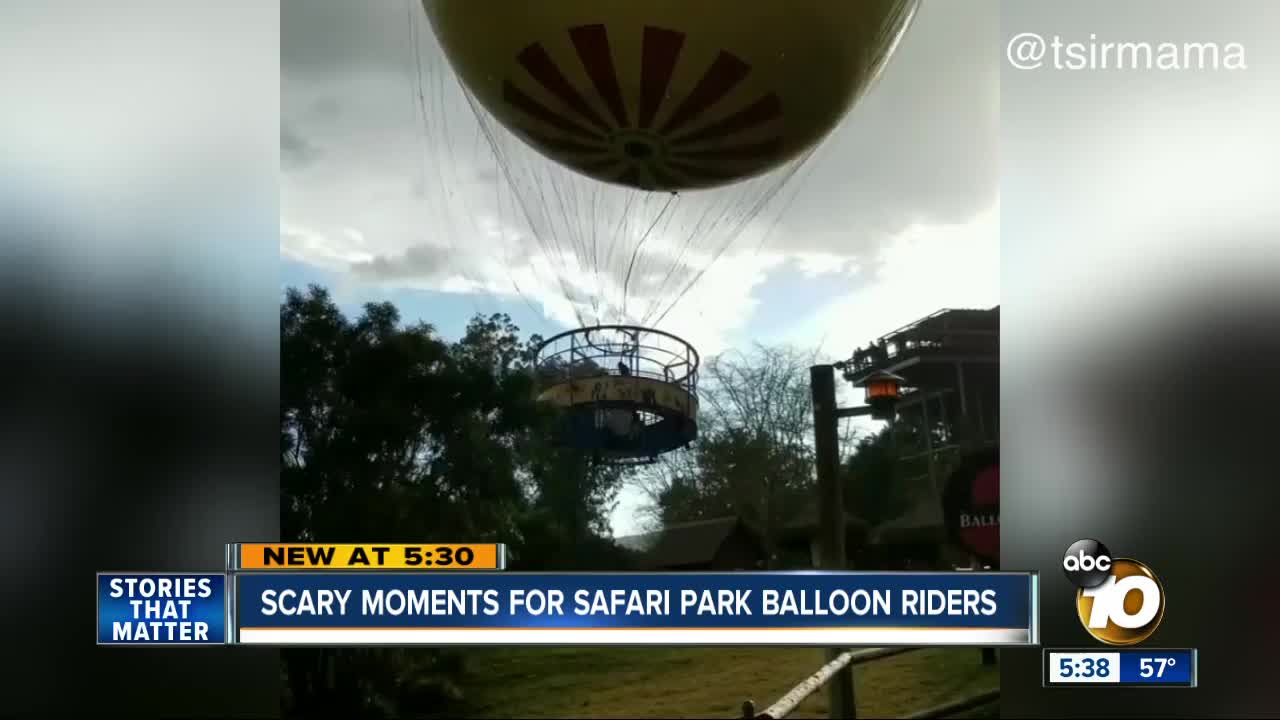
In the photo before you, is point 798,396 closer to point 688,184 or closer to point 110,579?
point 688,184

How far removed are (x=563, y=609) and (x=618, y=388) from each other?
1.48m

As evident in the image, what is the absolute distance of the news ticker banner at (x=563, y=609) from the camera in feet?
13.1

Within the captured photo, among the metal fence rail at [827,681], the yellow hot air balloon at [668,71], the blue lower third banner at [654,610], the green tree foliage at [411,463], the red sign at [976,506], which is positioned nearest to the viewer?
the yellow hot air balloon at [668,71]

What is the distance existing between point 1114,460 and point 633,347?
8.14 ft

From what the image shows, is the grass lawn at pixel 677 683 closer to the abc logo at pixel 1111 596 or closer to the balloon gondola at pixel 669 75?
the abc logo at pixel 1111 596

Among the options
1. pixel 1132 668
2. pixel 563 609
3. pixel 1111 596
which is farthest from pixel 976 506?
pixel 563 609

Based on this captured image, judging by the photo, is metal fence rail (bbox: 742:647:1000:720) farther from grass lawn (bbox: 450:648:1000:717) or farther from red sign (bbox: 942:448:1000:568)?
red sign (bbox: 942:448:1000:568)

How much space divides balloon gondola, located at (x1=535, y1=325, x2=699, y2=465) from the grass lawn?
45.7 inches

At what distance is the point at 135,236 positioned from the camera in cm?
416

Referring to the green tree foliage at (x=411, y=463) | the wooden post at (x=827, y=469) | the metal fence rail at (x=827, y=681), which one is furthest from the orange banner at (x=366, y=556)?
the wooden post at (x=827, y=469)

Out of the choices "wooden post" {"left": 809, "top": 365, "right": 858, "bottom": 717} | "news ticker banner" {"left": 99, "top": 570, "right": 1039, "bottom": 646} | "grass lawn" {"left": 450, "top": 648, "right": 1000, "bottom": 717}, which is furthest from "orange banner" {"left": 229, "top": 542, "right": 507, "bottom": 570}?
"wooden post" {"left": 809, "top": 365, "right": 858, "bottom": 717}

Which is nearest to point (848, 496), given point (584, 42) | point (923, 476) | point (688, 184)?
point (923, 476)

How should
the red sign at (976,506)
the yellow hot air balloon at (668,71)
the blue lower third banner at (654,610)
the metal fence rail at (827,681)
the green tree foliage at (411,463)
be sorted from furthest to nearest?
the red sign at (976,506)
the green tree foliage at (411,463)
the metal fence rail at (827,681)
the blue lower third banner at (654,610)
the yellow hot air balloon at (668,71)

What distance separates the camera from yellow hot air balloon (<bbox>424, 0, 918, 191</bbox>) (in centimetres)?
310
